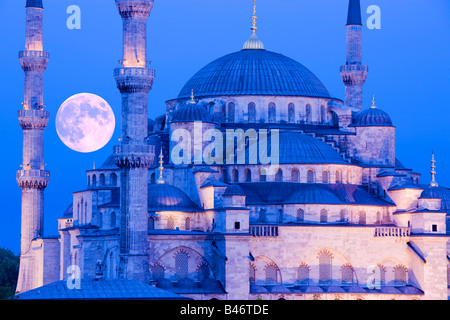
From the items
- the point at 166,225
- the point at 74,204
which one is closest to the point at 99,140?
the point at 166,225

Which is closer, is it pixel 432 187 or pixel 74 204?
pixel 432 187

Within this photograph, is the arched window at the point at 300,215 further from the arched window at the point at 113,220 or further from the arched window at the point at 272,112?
the arched window at the point at 113,220

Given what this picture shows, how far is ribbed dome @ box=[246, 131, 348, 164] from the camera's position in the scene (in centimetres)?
6084

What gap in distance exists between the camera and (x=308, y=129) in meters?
66.1

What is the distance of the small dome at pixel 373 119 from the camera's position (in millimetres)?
65062

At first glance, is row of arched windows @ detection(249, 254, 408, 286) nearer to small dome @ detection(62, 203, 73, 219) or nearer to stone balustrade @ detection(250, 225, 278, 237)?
stone balustrade @ detection(250, 225, 278, 237)

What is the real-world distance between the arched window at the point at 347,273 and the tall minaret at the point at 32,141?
18.4m

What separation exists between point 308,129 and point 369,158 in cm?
368

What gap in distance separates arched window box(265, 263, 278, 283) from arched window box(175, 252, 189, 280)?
3899 millimetres

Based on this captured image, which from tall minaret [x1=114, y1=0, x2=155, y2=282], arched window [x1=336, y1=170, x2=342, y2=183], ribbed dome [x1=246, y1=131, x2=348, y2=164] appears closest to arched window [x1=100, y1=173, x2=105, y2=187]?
ribbed dome [x1=246, y1=131, x2=348, y2=164]

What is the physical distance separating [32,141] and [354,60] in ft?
60.6

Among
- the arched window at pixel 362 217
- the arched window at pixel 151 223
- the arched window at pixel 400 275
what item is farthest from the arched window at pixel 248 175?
the arched window at pixel 400 275

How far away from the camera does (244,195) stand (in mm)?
56594

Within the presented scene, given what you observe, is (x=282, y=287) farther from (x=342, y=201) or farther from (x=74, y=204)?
(x=74, y=204)
